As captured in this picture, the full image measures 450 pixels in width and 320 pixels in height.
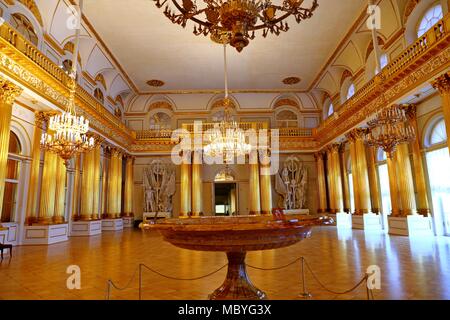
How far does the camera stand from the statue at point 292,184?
50.0 ft

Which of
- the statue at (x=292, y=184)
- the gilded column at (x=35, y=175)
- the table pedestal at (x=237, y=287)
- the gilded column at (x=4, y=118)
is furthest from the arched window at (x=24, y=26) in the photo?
the statue at (x=292, y=184)

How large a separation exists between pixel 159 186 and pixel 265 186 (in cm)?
570

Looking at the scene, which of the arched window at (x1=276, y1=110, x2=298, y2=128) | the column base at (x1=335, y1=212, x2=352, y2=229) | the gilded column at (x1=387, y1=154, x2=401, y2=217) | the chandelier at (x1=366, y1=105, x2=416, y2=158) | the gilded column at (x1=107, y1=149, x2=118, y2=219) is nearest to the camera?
the chandelier at (x1=366, y1=105, x2=416, y2=158)

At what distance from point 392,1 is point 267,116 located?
8.80m

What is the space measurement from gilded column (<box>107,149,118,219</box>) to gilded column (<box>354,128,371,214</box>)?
35.1 feet

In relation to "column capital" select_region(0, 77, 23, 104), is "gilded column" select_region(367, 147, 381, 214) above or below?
below

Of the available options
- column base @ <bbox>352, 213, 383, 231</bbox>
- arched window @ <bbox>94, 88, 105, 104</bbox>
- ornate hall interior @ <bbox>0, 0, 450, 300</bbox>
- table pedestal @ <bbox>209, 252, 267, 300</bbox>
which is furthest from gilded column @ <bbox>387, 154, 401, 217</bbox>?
arched window @ <bbox>94, 88, 105, 104</bbox>

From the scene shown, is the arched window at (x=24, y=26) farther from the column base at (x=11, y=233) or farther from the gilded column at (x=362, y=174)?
the gilded column at (x=362, y=174)

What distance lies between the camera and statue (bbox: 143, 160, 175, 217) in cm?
1520

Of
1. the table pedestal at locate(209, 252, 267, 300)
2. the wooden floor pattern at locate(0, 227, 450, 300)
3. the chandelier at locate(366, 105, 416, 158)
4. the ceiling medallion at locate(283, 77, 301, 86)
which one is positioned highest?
the ceiling medallion at locate(283, 77, 301, 86)

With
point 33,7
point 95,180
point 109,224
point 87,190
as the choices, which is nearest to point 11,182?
point 87,190

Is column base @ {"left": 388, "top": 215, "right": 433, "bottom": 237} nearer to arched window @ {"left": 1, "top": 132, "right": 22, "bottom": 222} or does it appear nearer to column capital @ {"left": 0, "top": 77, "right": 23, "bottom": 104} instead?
column capital @ {"left": 0, "top": 77, "right": 23, "bottom": 104}

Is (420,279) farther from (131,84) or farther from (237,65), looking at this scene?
(131,84)

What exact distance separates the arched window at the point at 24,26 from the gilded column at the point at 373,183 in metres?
12.6
